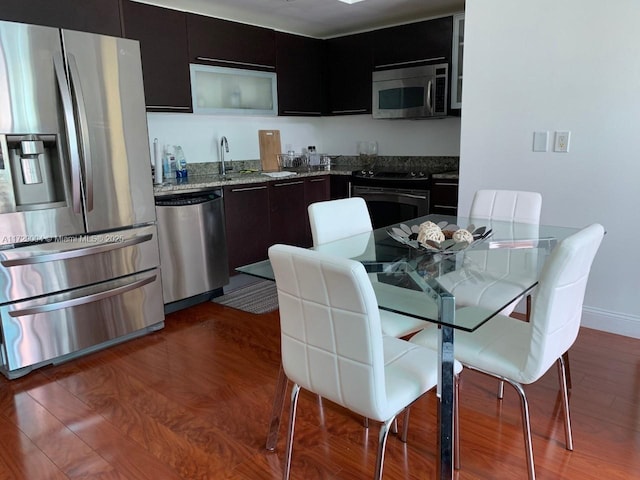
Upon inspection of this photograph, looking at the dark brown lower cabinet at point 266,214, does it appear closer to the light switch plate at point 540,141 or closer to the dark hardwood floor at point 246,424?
the dark hardwood floor at point 246,424

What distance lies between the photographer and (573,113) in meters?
2.72

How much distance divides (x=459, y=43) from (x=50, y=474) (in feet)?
12.6

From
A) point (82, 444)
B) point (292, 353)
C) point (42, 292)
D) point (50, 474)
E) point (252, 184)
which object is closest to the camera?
point (292, 353)

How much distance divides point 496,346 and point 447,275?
31 cm

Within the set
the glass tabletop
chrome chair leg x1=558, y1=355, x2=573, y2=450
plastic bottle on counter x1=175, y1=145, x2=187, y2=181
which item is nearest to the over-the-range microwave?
plastic bottle on counter x1=175, y1=145, x2=187, y2=181

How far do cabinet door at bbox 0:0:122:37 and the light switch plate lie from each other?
255 cm

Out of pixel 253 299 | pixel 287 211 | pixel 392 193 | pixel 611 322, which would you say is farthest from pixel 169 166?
pixel 611 322

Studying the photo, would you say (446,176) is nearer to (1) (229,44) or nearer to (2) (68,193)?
(1) (229,44)

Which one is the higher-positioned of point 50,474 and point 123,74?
point 123,74

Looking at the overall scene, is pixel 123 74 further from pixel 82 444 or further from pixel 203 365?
pixel 82 444

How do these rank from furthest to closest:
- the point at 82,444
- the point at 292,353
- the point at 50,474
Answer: the point at 82,444, the point at 50,474, the point at 292,353

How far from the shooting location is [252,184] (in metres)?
3.78

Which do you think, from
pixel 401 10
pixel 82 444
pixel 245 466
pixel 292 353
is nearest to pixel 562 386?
pixel 292 353

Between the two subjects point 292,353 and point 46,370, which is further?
point 46,370
